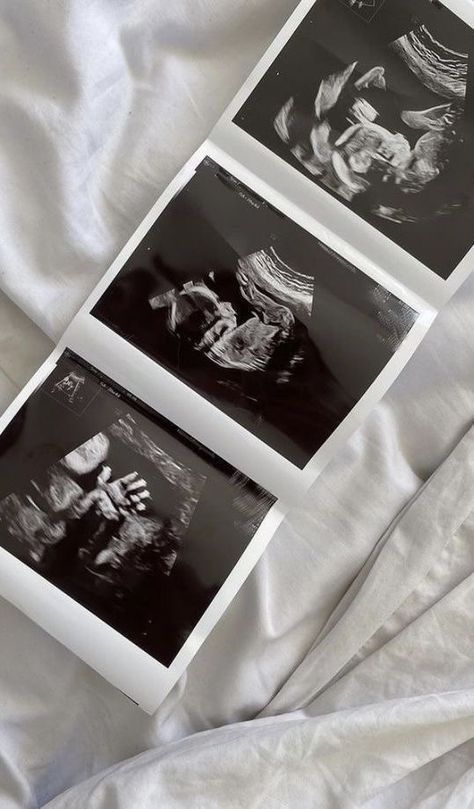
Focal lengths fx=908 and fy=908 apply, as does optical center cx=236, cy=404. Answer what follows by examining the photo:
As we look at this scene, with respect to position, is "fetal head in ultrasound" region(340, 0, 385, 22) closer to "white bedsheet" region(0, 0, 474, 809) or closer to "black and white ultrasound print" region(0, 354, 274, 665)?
"white bedsheet" region(0, 0, 474, 809)

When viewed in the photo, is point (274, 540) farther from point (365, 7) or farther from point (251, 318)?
point (365, 7)

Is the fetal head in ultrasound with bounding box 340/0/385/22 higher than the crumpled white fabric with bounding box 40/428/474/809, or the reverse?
the fetal head in ultrasound with bounding box 340/0/385/22

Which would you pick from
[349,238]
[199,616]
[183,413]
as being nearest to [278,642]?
[199,616]

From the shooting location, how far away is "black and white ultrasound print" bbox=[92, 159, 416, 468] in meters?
0.65

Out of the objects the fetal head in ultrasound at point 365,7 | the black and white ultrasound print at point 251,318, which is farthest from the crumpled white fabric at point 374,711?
the fetal head in ultrasound at point 365,7

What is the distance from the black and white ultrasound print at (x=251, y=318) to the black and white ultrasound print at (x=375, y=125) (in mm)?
55

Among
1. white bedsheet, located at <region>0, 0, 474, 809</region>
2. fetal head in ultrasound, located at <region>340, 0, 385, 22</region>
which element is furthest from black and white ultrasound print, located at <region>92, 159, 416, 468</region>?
fetal head in ultrasound, located at <region>340, 0, 385, 22</region>

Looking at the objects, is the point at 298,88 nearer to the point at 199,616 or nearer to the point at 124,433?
the point at 124,433

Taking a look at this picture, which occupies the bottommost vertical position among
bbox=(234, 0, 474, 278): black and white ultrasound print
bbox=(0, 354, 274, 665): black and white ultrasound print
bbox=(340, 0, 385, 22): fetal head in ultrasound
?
bbox=(0, 354, 274, 665): black and white ultrasound print

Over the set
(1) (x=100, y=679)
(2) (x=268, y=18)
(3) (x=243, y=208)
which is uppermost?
(2) (x=268, y=18)

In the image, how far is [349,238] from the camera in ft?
2.18

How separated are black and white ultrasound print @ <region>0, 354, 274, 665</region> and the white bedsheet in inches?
1.4

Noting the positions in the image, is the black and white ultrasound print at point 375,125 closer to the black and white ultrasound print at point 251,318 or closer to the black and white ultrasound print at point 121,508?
the black and white ultrasound print at point 251,318

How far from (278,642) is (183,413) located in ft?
0.60
